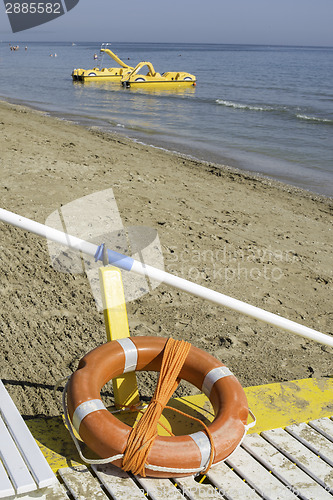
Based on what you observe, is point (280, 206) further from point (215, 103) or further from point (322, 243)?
point (215, 103)

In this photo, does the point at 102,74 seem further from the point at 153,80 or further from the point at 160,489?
the point at 160,489

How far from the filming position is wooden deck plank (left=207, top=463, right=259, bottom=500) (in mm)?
1852

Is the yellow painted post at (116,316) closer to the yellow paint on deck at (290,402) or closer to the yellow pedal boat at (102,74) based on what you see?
the yellow paint on deck at (290,402)

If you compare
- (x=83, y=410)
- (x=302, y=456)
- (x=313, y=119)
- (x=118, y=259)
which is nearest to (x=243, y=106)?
(x=313, y=119)

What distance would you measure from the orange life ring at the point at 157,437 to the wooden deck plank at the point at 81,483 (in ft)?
0.36

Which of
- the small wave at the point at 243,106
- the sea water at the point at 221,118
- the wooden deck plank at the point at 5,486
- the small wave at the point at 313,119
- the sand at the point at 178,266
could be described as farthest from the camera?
the small wave at the point at 243,106

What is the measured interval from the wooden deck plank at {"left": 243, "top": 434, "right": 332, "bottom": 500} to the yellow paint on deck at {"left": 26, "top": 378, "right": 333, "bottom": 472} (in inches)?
3.6

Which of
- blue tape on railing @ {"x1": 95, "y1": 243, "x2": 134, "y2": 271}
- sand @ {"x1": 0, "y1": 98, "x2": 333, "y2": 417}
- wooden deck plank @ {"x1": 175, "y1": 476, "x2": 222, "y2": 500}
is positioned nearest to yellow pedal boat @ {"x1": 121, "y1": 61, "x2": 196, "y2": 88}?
sand @ {"x1": 0, "y1": 98, "x2": 333, "y2": 417}

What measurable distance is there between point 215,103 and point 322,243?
14.3m

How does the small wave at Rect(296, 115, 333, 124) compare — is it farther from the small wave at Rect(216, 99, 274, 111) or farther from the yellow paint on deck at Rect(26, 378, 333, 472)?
the yellow paint on deck at Rect(26, 378, 333, 472)

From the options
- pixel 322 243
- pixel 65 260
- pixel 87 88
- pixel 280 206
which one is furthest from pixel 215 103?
pixel 65 260

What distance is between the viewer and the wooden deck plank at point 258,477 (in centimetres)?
188

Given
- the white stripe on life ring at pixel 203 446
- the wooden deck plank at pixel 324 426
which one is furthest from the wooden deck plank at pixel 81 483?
the wooden deck plank at pixel 324 426

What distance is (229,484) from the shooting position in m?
1.91
